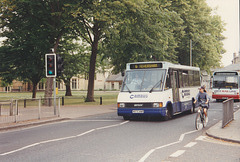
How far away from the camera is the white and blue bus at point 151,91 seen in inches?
556

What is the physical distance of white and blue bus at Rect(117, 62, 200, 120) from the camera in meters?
14.1

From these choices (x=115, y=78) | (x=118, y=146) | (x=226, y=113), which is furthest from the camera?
(x=115, y=78)

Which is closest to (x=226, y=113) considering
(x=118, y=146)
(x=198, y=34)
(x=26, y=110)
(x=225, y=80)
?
(x=118, y=146)

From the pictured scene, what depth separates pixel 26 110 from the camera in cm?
1474

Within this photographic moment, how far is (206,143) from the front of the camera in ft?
29.9

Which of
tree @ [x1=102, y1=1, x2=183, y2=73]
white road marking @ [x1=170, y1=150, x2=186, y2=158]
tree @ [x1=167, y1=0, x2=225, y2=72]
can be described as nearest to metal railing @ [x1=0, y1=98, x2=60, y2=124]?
white road marking @ [x1=170, y1=150, x2=186, y2=158]

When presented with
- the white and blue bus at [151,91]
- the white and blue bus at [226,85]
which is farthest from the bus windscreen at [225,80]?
the white and blue bus at [151,91]

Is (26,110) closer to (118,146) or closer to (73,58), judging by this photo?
(118,146)

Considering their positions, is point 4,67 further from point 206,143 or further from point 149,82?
point 206,143

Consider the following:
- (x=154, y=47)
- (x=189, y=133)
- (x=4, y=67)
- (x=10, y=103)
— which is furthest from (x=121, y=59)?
(x=189, y=133)

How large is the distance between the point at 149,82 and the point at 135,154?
7.60m

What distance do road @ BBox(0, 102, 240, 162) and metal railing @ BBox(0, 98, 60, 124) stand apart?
2075mm

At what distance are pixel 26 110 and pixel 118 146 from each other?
7518 mm

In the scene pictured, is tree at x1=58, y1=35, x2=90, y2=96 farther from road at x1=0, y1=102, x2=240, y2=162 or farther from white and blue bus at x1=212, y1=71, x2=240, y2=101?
road at x1=0, y1=102, x2=240, y2=162
